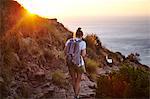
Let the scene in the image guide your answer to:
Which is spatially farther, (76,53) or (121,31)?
(121,31)

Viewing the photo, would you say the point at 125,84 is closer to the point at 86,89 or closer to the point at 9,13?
the point at 86,89

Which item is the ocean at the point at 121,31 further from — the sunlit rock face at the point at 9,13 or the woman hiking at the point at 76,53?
the woman hiking at the point at 76,53

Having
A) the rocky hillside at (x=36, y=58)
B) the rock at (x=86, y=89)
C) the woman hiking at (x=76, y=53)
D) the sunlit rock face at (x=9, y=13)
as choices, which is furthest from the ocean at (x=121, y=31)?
the woman hiking at (x=76, y=53)

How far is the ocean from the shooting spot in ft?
30.0

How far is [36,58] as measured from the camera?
901cm

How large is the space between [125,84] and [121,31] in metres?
2.17

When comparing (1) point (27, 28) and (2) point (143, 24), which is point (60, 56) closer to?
(1) point (27, 28)

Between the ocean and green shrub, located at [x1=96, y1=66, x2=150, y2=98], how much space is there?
1.23 metres

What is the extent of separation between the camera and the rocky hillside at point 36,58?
8.10m

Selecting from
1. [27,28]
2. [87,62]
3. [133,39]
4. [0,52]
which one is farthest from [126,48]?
[0,52]

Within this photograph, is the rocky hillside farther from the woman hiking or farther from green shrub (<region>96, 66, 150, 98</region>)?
the woman hiking

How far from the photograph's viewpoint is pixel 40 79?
27.8ft

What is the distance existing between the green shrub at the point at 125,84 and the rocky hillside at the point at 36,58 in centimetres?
25

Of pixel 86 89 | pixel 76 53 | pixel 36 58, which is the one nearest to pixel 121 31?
pixel 36 58
